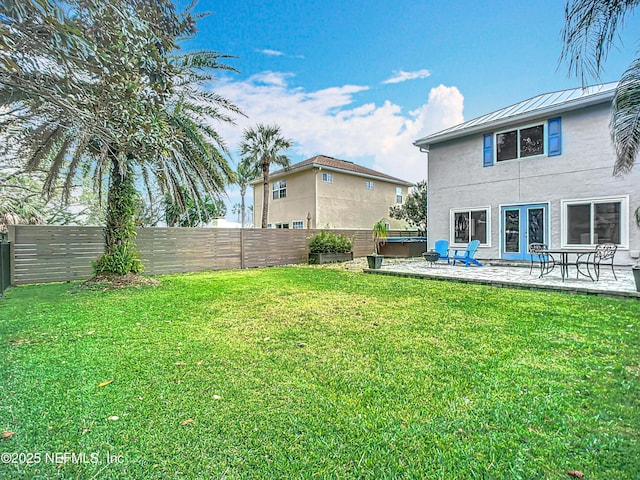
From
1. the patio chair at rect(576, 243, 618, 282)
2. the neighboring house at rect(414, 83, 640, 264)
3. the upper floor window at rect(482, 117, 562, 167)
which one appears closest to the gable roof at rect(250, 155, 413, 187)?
the neighboring house at rect(414, 83, 640, 264)

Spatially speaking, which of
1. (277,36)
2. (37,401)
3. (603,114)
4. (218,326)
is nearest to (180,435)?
(37,401)

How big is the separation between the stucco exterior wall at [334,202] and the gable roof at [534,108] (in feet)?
23.3

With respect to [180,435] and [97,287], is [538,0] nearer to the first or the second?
[180,435]

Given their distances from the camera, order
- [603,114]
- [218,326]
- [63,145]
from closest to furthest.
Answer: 1. [218,326]
2. [63,145]
3. [603,114]

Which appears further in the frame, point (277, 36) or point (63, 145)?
point (277, 36)

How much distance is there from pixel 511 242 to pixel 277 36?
43.0ft

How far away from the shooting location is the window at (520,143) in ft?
39.0

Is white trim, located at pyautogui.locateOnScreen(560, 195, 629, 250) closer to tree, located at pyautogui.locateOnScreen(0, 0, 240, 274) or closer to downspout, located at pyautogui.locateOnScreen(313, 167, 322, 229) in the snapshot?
tree, located at pyautogui.locateOnScreen(0, 0, 240, 274)

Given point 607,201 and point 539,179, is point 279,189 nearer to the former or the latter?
point 539,179

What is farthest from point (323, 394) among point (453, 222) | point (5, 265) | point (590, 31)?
point (453, 222)

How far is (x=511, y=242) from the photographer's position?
1246 centimetres

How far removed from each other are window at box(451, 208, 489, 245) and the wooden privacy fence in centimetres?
588

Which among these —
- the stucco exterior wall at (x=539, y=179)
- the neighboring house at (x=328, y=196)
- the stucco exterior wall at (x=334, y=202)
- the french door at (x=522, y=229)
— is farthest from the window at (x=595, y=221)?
the stucco exterior wall at (x=334, y=202)

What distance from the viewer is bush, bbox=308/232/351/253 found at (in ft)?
50.3
